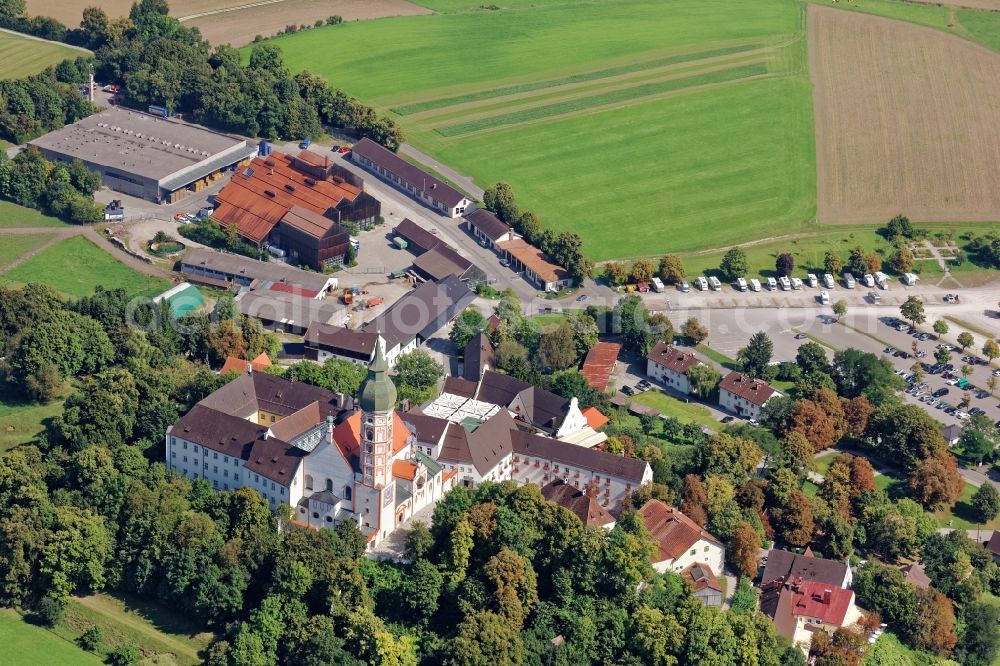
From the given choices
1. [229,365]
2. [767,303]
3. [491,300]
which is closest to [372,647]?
[229,365]

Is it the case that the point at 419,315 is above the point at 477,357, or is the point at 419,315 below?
below

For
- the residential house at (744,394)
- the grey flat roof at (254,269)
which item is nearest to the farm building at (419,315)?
the grey flat roof at (254,269)

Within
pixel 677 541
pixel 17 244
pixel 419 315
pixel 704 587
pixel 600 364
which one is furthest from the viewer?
pixel 17 244

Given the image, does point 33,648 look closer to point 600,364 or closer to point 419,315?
point 419,315

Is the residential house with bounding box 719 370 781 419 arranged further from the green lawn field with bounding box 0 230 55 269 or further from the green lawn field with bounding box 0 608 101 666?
the green lawn field with bounding box 0 230 55 269

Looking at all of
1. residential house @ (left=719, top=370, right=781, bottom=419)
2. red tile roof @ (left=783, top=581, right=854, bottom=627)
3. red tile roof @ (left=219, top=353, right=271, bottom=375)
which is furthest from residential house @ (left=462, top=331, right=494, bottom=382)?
red tile roof @ (left=783, top=581, right=854, bottom=627)

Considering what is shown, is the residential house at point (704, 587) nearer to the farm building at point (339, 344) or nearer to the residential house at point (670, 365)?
the residential house at point (670, 365)

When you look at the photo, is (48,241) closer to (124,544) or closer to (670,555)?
(124,544)

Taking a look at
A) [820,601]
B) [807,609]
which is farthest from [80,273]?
[820,601]
